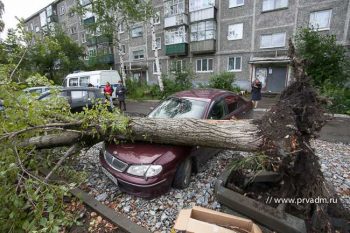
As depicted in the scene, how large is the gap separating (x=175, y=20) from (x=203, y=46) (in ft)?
13.1

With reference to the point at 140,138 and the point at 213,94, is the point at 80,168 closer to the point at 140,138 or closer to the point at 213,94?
the point at 140,138

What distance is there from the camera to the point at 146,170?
2811 mm

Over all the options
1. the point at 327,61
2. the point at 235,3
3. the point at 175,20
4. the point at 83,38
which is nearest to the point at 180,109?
the point at 327,61

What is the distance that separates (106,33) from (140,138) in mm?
15211

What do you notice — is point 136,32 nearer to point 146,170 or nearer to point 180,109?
point 180,109

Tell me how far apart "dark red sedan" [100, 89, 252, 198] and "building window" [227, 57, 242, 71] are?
48.6ft

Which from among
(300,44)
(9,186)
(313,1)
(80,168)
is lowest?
(80,168)

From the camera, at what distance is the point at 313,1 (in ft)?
45.1

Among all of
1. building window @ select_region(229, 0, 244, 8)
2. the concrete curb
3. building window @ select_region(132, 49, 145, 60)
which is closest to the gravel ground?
the concrete curb

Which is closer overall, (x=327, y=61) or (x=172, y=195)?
(x=172, y=195)

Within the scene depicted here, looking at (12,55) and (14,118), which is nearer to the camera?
(14,118)

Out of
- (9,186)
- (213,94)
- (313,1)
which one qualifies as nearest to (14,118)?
(9,186)

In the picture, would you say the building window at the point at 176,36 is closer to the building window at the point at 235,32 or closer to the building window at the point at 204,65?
the building window at the point at 204,65

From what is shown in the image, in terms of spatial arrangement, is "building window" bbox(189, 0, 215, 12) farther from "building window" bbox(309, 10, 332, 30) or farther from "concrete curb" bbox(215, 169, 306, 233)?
"concrete curb" bbox(215, 169, 306, 233)
